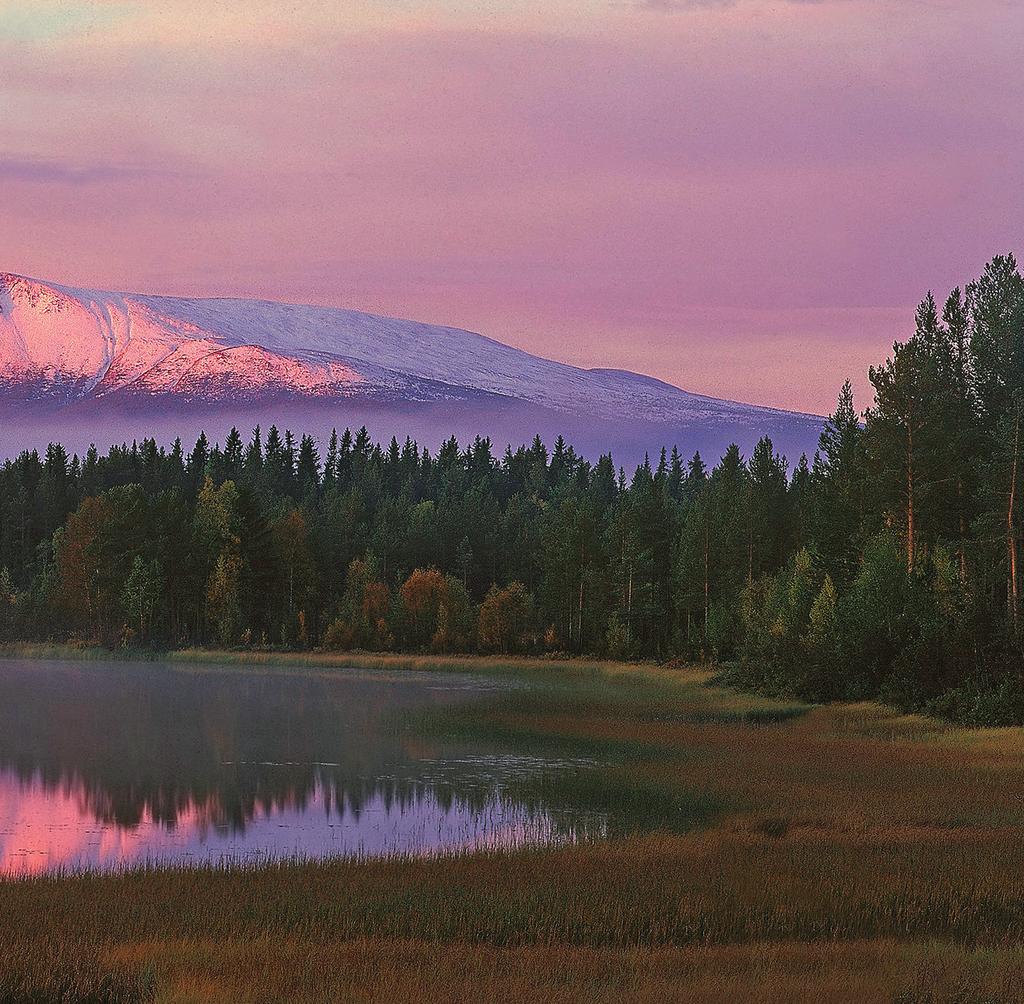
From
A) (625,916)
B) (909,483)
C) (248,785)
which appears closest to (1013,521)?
(909,483)

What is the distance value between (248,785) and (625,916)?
2483cm

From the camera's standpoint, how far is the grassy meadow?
17.8 metres

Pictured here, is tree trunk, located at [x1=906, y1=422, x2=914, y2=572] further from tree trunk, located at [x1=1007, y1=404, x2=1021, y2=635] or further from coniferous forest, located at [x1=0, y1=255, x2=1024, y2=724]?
tree trunk, located at [x1=1007, y1=404, x2=1021, y2=635]

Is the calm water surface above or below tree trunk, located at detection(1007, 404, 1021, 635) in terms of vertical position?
below

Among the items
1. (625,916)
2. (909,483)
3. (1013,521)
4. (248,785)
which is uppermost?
(909,483)

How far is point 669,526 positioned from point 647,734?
10208cm

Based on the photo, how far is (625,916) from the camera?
22.3 m

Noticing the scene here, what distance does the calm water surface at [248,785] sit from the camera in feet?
111

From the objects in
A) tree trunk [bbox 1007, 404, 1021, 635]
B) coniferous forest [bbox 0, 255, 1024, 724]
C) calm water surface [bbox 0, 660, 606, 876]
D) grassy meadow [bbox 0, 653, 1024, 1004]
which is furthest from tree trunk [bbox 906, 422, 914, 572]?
grassy meadow [bbox 0, 653, 1024, 1004]

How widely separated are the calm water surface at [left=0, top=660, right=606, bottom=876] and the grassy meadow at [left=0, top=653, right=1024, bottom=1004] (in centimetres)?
342

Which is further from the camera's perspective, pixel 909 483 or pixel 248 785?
pixel 909 483

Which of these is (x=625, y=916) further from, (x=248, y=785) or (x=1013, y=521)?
(x=1013, y=521)

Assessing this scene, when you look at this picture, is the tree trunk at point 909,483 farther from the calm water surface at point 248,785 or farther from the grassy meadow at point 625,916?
the grassy meadow at point 625,916

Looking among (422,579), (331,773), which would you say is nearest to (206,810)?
(331,773)
